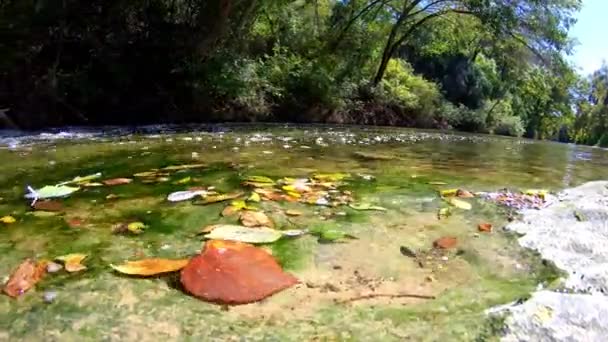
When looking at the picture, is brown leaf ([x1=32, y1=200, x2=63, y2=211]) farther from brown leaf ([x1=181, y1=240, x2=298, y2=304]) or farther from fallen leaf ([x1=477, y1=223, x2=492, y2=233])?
fallen leaf ([x1=477, y1=223, x2=492, y2=233])

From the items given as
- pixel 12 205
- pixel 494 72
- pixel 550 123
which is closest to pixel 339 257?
pixel 12 205

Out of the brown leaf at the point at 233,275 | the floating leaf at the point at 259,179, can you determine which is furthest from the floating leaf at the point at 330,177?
the brown leaf at the point at 233,275

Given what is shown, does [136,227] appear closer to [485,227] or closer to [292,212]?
[292,212]

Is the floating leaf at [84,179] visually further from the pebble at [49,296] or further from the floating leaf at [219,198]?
the pebble at [49,296]

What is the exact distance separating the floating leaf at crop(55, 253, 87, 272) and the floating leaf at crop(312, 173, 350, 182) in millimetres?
2013

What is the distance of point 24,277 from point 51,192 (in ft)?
4.43

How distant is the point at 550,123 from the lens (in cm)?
3622

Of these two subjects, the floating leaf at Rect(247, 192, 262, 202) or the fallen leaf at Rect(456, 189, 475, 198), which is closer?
the floating leaf at Rect(247, 192, 262, 202)

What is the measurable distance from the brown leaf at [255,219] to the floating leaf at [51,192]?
1198 millimetres

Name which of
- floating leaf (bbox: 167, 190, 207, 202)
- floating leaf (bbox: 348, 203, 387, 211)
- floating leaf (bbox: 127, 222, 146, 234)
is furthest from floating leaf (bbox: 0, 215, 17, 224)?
floating leaf (bbox: 348, 203, 387, 211)

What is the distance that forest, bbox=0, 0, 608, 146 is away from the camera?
9461 mm

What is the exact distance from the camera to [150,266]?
190 cm

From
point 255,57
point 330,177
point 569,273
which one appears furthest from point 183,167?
point 255,57

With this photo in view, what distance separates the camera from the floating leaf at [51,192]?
292 centimetres
